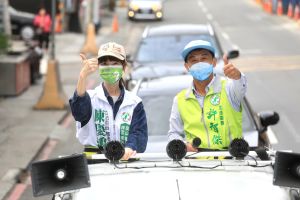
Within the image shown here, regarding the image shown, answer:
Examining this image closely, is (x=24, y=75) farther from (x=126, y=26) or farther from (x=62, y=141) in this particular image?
(x=126, y=26)

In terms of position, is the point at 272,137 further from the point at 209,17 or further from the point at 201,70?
the point at 209,17

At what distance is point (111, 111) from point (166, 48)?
836 cm

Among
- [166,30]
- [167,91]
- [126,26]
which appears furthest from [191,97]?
[126,26]

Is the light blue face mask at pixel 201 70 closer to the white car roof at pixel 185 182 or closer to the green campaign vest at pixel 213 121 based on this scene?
the green campaign vest at pixel 213 121

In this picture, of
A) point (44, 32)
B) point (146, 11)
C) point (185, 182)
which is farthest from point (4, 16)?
point (146, 11)

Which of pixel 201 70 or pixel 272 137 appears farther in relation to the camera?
pixel 272 137

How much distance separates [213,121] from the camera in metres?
5.20

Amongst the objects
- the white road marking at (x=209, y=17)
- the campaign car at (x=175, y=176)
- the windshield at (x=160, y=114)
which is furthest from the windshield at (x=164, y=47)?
the white road marking at (x=209, y=17)

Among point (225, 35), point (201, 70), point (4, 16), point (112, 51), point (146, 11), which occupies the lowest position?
point (146, 11)

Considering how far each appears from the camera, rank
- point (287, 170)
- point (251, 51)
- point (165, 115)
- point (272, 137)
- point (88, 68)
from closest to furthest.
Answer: point (287, 170)
point (88, 68)
point (165, 115)
point (272, 137)
point (251, 51)

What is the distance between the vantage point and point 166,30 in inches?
554

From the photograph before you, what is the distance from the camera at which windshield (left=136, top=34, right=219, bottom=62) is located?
1322cm

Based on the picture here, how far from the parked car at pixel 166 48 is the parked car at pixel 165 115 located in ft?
11.3

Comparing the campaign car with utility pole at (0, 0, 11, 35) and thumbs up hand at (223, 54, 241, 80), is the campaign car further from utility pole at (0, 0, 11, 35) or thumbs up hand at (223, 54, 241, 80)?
utility pole at (0, 0, 11, 35)
